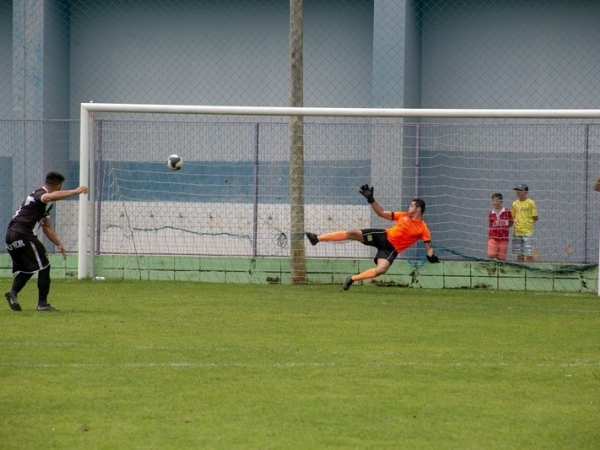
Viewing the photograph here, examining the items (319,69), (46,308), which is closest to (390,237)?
(46,308)

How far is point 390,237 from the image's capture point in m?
15.8

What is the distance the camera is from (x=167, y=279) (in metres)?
17.2

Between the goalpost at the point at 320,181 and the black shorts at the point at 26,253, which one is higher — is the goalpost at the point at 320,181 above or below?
above

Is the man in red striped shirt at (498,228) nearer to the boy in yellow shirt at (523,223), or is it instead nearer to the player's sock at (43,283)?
the boy in yellow shirt at (523,223)

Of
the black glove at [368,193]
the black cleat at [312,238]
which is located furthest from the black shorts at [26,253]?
the black glove at [368,193]

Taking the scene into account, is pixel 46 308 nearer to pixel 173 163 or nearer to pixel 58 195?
pixel 58 195

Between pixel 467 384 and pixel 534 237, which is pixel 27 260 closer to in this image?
pixel 467 384

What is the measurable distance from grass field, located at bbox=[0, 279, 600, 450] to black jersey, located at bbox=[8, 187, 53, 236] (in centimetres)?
97

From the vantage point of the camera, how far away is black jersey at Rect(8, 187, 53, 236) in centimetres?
1193

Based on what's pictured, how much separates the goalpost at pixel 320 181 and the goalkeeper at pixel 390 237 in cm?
115

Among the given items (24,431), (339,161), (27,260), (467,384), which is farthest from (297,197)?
(24,431)

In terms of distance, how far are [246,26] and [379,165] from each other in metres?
6.42

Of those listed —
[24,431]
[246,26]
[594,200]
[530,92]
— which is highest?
[246,26]

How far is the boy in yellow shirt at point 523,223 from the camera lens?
1642 centimetres
